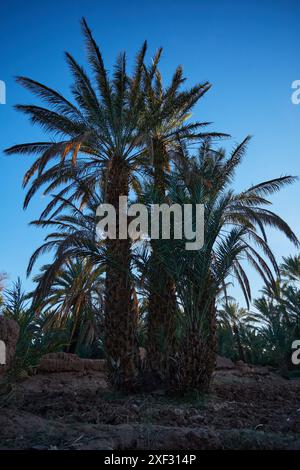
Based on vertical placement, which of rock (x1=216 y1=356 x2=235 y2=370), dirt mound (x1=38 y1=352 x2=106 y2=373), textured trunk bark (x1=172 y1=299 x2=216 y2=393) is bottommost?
rock (x1=216 y1=356 x2=235 y2=370)

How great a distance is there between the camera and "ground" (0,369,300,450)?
5.28 meters

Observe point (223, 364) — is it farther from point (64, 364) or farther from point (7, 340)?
point (7, 340)

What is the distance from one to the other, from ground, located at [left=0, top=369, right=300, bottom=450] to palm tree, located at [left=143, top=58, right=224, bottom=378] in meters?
1.64

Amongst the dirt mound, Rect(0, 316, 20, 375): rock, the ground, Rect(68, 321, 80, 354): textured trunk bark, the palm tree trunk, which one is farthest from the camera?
Rect(68, 321, 80, 354): textured trunk bark

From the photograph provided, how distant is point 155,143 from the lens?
560 inches

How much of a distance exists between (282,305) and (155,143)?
45.7 ft

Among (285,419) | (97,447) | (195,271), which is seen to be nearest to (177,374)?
(195,271)

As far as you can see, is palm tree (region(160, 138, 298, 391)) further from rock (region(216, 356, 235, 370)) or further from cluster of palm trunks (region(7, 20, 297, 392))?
rock (region(216, 356, 235, 370))

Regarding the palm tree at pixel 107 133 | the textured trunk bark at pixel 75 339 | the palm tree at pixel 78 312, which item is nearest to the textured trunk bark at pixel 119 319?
the palm tree at pixel 107 133

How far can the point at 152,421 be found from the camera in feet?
23.4

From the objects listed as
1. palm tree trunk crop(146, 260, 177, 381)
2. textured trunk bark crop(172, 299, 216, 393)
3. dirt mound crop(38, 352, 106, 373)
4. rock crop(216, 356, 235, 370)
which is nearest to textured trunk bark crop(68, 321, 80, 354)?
dirt mound crop(38, 352, 106, 373)

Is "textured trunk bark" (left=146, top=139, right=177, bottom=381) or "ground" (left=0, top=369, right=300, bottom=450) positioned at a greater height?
"textured trunk bark" (left=146, top=139, right=177, bottom=381)

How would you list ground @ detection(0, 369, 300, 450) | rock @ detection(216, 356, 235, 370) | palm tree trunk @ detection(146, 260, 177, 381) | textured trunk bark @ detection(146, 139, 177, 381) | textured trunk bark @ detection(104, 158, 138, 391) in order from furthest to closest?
rock @ detection(216, 356, 235, 370) < palm tree trunk @ detection(146, 260, 177, 381) < textured trunk bark @ detection(146, 139, 177, 381) < textured trunk bark @ detection(104, 158, 138, 391) < ground @ detection(0, 369, 300, 450)
